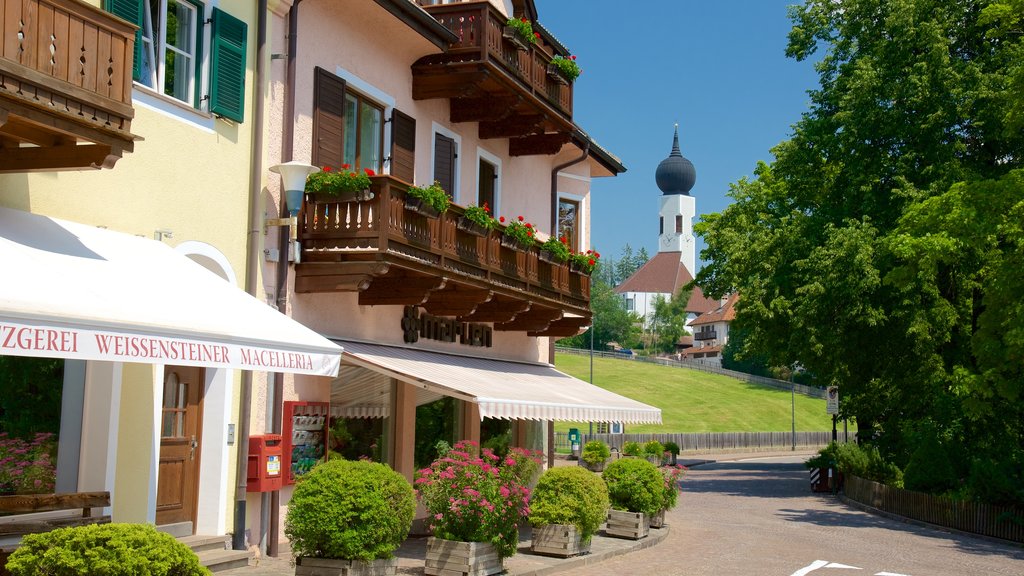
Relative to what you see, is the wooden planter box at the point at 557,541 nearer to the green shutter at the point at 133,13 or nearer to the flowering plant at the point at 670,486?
the flowering plant at the point at 670,486

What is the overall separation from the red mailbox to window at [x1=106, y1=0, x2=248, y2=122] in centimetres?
429

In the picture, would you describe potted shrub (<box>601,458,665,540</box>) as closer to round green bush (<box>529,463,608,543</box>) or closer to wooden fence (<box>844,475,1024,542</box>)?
round green bush (<box>529,463,608,543</box>)

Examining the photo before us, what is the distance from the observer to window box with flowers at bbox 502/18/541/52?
1989 centimetres

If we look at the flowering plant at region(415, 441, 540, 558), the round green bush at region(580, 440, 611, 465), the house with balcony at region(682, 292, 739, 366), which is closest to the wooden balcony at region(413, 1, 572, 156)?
the flowering plant at region(415, 441, 540, 558)

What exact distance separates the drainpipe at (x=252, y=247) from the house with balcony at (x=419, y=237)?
38 centimetres

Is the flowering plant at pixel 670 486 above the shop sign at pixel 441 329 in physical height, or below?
below

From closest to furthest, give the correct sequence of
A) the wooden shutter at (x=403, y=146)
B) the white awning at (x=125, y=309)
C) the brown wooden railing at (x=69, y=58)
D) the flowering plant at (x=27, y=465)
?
the white awning at (x=125, y=309)
the brown wooden railing at (x=69, y=58)
the flowering plant at (x=27, y=465)
the wooden shutter at (x=403, y=146)

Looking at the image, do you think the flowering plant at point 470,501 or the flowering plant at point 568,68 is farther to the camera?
the flowering plant at point 568,68

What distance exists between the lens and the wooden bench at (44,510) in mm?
10492

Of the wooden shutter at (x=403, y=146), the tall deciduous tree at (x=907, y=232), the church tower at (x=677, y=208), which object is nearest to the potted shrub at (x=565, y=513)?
the wooden shutter at (x=403, y=146)

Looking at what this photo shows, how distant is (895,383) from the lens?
29.9 meters

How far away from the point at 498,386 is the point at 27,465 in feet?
25.1

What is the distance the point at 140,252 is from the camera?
11.7 metres

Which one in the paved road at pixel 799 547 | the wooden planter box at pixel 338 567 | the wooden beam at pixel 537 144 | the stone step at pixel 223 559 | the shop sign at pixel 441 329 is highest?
the wooden beam at pixel 537 144
